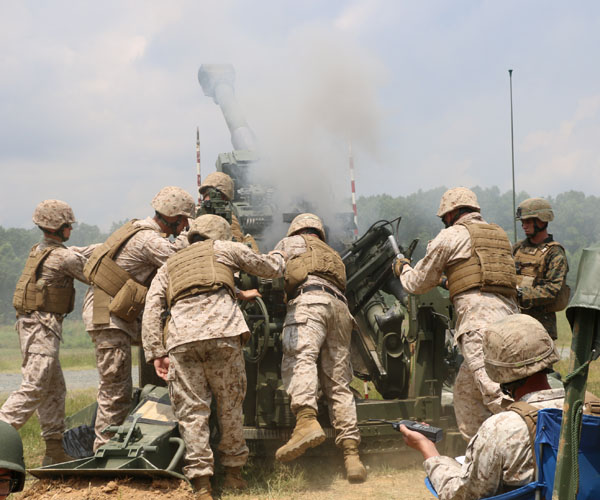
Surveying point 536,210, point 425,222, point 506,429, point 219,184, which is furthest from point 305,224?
point 425,222

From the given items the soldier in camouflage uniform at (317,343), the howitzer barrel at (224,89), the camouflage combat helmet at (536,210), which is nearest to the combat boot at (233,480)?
the soldier in camouflage uniform at (317,343)

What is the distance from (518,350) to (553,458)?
53 cm

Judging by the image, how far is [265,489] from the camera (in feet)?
18.4

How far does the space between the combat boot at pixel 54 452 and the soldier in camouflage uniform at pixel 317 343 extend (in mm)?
2384

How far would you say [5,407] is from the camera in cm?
658

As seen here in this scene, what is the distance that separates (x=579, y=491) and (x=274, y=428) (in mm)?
3929

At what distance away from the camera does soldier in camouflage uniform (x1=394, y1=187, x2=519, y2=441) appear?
17.5ft

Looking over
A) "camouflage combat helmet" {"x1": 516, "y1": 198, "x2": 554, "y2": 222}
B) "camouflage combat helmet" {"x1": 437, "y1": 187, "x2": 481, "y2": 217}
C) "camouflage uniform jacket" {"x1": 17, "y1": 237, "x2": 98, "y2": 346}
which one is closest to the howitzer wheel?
"camouflage uniform jacket" {"x1": 17, "y1": 237, "x2": 98, "y2": 346}

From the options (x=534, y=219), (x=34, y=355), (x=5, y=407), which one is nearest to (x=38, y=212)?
(x=34, y=355)

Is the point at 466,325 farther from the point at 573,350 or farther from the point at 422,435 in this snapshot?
the point at 573,350

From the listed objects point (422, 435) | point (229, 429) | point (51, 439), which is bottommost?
point (51, 439)

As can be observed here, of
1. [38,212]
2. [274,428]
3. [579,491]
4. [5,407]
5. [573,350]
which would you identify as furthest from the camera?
[38,212]

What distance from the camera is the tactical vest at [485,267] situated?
544cm

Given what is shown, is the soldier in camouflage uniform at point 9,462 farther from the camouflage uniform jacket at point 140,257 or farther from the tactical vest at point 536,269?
the tactical vest at point 536,269
